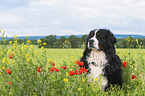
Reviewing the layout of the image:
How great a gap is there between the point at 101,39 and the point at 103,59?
437mm

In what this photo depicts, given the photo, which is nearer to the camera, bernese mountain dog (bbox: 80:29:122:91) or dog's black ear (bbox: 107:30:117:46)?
bernese mountain dog (bbox: 80:29:122:91)

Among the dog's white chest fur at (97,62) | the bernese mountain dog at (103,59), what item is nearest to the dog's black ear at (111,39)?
the bernese mountain dog at (103,59)

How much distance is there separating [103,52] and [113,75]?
0.58 meters

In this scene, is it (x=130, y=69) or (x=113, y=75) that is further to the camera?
(x=130, y=69)

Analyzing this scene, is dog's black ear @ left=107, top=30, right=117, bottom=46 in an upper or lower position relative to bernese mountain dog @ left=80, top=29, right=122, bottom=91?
upper

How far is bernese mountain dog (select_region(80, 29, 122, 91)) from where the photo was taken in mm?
3568

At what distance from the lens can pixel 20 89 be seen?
8.72 ft

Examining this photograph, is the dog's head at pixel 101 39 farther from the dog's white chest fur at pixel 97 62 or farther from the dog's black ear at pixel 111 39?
the dog's white chest fur at pixel 97 62

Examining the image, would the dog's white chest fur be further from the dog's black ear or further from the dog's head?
the dog's black ear

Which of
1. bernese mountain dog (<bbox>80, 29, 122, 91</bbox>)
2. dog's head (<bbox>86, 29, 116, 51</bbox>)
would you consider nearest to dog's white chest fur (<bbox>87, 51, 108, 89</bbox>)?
bernese mountain dog (<bbox>80, 29, 122, 91</bbox>)

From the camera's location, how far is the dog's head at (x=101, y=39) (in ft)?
11.5

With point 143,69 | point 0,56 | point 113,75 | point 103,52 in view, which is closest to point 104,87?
point 113,75

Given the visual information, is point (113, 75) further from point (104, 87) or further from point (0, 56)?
point (0, 56)

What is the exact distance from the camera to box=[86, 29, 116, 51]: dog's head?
138 inches
